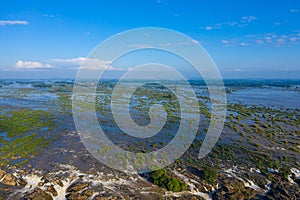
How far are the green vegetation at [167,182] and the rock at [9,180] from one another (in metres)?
9.62

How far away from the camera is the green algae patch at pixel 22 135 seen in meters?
19.0

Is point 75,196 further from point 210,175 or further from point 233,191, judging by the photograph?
point 233,191

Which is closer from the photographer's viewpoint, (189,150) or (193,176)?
(193,176)

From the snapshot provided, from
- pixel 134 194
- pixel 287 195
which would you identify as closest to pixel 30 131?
pixel 134 194

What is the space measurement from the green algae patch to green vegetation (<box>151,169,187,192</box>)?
→ 11.2m

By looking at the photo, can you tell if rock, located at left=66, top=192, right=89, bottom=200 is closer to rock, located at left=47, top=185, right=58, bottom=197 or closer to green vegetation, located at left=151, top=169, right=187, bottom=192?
rock, located at left=47, top=185, right=58, bottom=197

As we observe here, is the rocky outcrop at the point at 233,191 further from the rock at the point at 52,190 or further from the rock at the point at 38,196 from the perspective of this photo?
the rock at the point at 38,196

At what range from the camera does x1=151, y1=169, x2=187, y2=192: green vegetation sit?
1462 cm

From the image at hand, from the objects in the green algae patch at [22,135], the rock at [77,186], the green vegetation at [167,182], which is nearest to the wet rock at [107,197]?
the rock at [77,186]

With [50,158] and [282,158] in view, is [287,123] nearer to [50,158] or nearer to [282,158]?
[282,158]

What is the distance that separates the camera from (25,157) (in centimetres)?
1884

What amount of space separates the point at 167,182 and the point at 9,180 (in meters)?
10.9

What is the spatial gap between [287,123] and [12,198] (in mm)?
37253

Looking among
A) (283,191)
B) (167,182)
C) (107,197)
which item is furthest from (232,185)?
(107,197)
